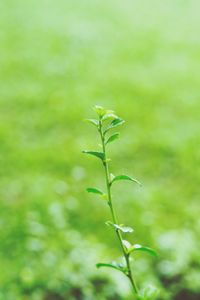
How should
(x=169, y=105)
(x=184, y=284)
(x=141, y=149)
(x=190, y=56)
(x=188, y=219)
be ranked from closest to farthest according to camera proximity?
(x=184, y=284) < (x=188, y=219) < (x=141, y=149) < (x=169, y=105) < (x=190, y=56)

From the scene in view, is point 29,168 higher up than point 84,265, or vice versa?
point 29,168

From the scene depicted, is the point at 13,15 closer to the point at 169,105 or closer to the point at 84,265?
the point at 169,105

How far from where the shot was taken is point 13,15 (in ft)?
26.5

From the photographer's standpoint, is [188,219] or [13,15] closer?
[188,219]

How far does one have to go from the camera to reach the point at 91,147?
14.9 ft

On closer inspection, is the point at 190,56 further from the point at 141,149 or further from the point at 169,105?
the point at 141,149

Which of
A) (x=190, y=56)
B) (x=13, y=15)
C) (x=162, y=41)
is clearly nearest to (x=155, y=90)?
(x=190, y=56)

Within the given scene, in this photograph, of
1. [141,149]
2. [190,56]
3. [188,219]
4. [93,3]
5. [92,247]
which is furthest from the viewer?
[93,3]

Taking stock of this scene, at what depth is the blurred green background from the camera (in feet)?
9.93

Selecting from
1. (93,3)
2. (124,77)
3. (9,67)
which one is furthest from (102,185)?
(93,3)

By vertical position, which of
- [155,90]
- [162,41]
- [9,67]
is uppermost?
[162,41]

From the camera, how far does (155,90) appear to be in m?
5.60

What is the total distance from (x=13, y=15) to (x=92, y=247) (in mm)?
5680

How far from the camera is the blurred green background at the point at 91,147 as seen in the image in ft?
9.93
